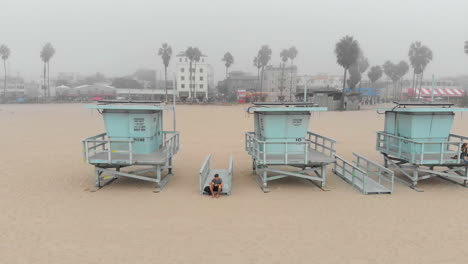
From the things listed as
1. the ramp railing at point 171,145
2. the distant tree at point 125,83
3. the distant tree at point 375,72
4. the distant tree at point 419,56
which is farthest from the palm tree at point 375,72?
the ramp railing at point 171,145

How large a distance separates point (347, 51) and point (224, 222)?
6470 centimetres

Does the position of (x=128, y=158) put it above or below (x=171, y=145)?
below

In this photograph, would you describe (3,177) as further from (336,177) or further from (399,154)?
(399,154)

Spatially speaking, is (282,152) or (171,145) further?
(171,145)

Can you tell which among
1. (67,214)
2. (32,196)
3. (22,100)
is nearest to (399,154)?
(67,214)

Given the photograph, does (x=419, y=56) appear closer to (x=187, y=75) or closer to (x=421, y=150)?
(x=187, y=75)

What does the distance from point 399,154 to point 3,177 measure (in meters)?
16.4

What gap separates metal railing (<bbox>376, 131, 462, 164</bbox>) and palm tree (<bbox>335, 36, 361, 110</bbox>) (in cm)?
5491

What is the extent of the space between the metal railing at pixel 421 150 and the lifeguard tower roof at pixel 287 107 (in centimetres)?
362

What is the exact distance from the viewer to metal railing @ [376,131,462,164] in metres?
11.8

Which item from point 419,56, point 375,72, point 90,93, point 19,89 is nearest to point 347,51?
point 419,56

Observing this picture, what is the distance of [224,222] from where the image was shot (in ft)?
29.2

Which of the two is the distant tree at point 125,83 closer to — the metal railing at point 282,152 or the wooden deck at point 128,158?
the wooden deck at point 128,158

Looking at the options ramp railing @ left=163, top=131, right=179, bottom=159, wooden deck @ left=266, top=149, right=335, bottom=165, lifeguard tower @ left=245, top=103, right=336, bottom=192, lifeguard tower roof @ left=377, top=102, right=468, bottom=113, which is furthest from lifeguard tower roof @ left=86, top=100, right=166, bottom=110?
lifeguard tower roof @ left=377, top=102, right=468, bottom=113
